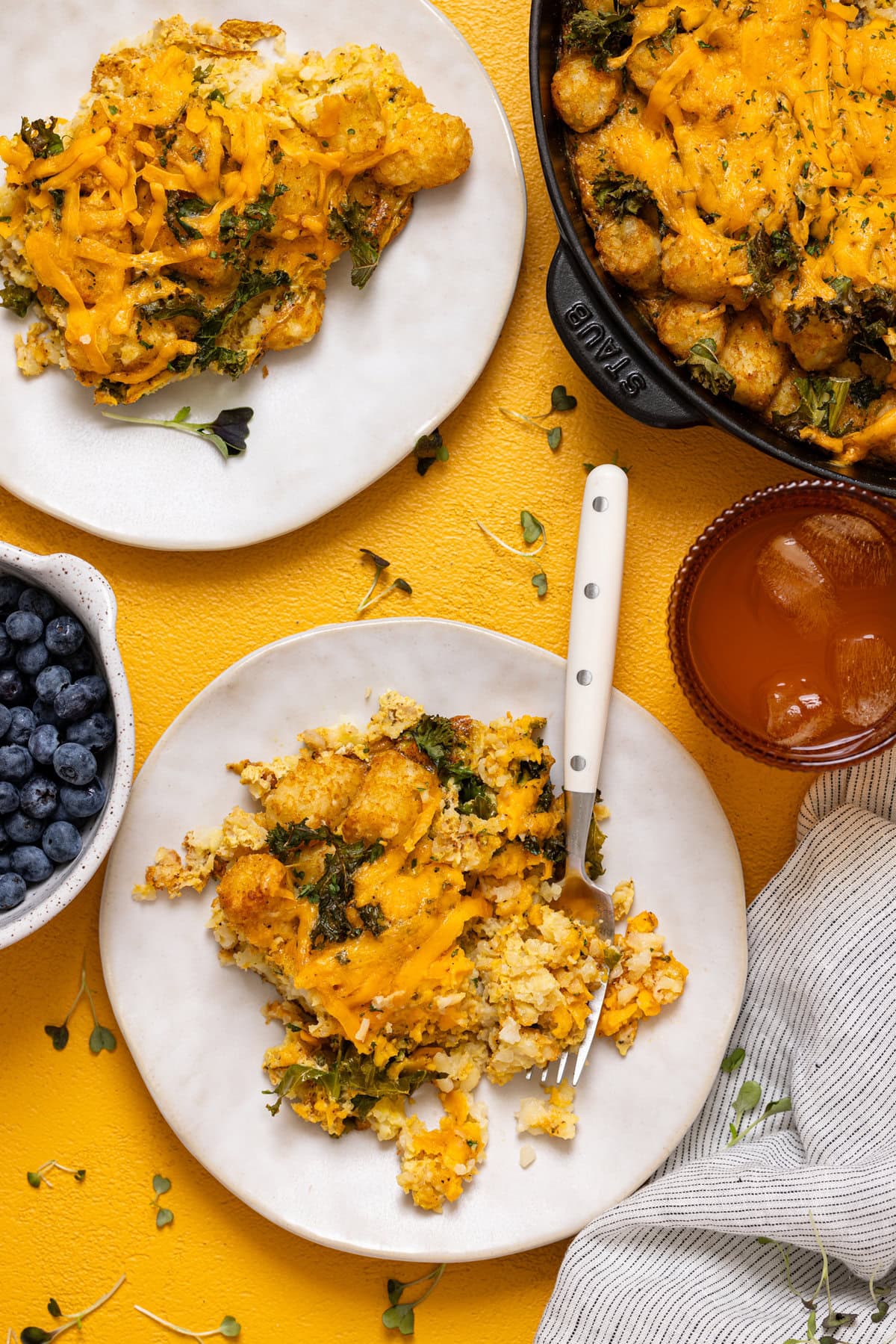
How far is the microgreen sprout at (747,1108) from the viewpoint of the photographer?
2703 millimetres

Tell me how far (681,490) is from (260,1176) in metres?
1.81

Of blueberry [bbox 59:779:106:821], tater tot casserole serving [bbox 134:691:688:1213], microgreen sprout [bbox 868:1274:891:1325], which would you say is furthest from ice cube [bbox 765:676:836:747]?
blueberry [bbox 59:779:106:821]

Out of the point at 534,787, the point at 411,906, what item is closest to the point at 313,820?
the point at 411,906

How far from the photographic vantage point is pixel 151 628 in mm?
2764

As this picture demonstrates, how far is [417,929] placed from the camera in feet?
7.84

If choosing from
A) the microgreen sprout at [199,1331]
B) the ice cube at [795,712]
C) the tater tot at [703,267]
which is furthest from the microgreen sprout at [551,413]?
the microgreen sprout at [199,1331]

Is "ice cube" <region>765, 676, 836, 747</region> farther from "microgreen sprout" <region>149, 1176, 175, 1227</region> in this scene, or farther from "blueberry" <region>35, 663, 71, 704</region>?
"microgreen sprout" <region>149, 1176, 175, 1227</region>

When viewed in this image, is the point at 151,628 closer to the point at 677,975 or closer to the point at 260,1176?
the point at 260,1176

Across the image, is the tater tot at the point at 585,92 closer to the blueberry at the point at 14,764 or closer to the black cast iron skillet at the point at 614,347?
the black cast iron skillet at the point at 614,347

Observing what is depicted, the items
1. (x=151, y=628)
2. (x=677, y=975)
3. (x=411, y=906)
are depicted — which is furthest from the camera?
(x=151, y=628)

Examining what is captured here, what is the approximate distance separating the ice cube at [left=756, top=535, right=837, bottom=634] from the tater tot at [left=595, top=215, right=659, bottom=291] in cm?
62

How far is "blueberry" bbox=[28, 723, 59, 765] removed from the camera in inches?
95.0

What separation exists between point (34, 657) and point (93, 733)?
0.66ft

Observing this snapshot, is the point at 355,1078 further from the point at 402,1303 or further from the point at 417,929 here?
the point at 402,1303
